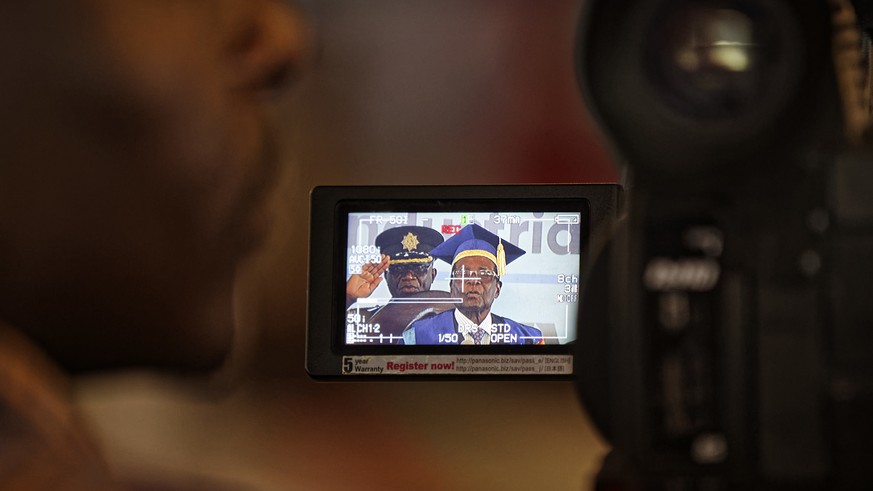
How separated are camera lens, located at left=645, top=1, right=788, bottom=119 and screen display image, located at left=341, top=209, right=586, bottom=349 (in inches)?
23.2

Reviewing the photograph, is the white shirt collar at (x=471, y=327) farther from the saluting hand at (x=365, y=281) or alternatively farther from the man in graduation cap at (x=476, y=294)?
the saluting hand at (x=365, y=281)

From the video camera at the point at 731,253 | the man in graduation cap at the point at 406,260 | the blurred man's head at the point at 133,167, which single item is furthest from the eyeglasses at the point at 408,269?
the video camera at the point at 731,253

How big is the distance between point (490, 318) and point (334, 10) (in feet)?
1.48

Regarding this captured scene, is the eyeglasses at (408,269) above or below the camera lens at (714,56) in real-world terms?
below

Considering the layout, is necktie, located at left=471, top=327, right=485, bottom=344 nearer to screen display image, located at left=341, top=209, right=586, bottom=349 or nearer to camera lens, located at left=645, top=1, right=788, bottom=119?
screen display image, located at left=341, top=209, right=586, bottom=349

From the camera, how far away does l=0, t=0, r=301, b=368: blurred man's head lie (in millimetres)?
1131

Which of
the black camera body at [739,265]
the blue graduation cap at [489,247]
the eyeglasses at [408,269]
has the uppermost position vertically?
the blue graduation cap at [489,247]

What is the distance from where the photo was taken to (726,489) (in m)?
0.48

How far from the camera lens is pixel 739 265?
48 cm

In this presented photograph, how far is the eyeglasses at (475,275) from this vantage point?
3.57ft

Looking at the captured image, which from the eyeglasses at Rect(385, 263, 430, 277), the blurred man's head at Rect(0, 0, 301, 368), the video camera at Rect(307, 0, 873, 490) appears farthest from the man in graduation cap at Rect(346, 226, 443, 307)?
the video camera at Rect(307, 0, 873, 490)

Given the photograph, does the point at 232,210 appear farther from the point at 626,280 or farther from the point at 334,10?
the point at 626,280

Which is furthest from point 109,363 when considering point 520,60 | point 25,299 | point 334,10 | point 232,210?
point 520,60

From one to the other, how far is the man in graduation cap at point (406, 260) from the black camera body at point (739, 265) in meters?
0.62
